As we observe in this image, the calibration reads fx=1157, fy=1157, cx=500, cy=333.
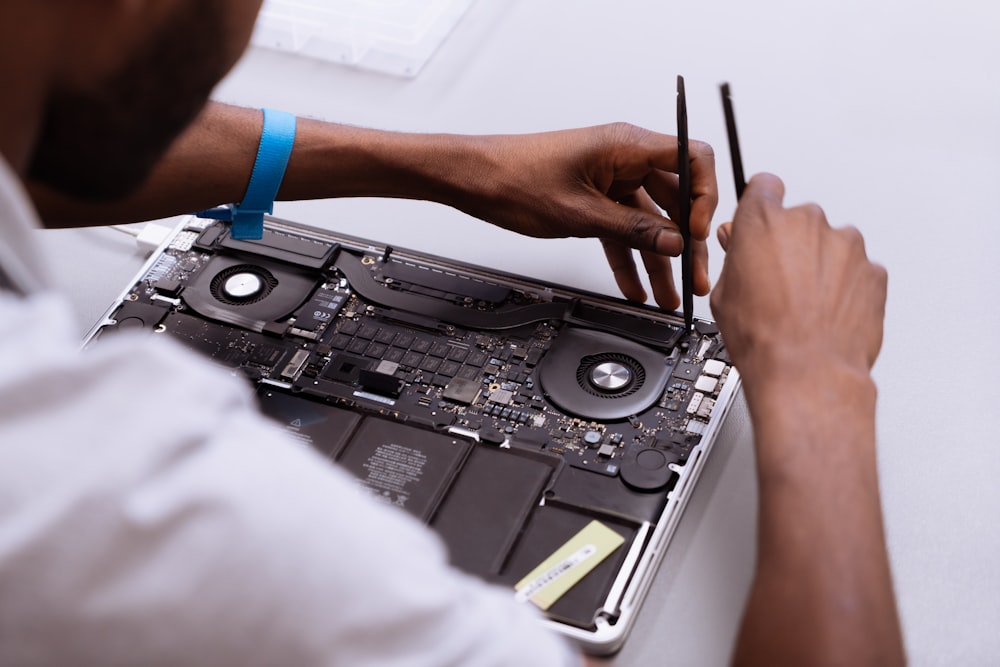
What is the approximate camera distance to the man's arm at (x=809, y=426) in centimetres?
133

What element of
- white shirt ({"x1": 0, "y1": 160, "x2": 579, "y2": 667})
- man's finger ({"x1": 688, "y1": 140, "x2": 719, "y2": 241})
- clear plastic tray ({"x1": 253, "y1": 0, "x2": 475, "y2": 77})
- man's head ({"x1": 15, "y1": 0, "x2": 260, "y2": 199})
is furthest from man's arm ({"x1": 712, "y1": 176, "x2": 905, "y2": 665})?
clear plastic tray ({"x1": 253, "y1": 0, "x2": 475, "y2": 77})

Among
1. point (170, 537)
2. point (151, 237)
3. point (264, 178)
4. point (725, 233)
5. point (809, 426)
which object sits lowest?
point (170, 537)

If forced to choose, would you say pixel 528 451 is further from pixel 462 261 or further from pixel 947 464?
pixel 947 464

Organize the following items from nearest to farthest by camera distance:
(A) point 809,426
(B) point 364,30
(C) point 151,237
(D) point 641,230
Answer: (A) point 809,426
(D) point 641,230
(C) point 151,237
(B) point 364,30

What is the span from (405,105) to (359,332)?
0.90m

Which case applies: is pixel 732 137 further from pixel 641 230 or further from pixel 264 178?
pixel 264 178

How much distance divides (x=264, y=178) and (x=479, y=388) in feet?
2.03

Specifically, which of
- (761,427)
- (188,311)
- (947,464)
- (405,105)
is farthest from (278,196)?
(947,464)

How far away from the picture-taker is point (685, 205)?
76.2 inches

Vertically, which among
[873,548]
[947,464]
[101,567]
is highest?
[947,464]

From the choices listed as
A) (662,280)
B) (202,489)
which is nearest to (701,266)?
(662,280)

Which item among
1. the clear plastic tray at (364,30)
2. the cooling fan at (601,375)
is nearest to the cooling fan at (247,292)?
the cooling fan at (601,375)

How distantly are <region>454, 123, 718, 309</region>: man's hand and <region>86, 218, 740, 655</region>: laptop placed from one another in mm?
123

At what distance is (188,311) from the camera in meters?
2.13
